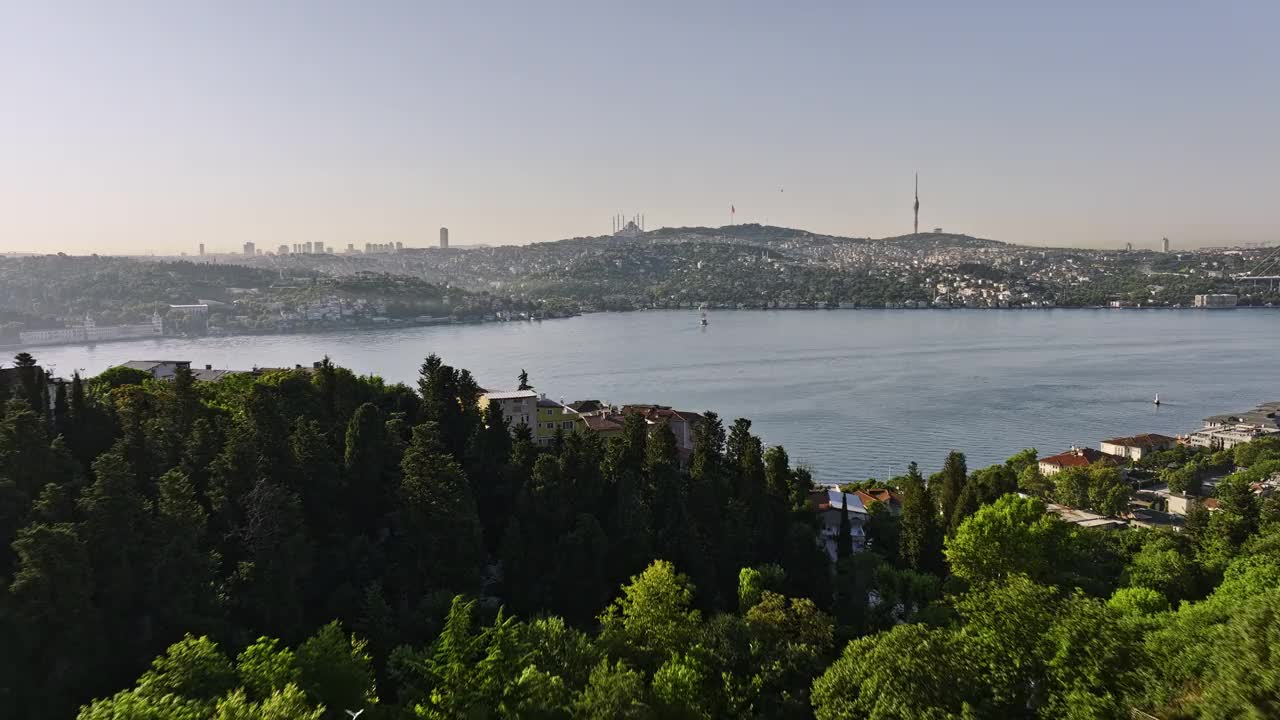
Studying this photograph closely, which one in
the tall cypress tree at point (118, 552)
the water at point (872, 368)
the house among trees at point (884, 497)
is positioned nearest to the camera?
the tall cypress tree at point (118, 552)

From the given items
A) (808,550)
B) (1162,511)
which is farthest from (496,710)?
(1162,511)

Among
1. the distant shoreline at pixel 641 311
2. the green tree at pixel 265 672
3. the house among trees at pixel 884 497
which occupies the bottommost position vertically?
the house among trees at pixel 884 497

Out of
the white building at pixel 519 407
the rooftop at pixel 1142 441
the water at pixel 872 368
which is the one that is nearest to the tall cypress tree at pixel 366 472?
the white building at pixel 519 407

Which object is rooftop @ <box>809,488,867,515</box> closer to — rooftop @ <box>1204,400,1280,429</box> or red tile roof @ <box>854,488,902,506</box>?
red tile roof @ <box>854,488,902,506</box>

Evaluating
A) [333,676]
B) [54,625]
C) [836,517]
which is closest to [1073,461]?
[836,517]

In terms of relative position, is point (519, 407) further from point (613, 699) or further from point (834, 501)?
point (613, 699)

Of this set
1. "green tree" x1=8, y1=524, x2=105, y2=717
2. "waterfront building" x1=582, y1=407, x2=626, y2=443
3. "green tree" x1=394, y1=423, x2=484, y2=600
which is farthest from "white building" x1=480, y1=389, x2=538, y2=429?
"green tree" x1=8, y1=524, x2=105, y2=717

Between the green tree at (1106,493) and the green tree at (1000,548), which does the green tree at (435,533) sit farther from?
the green tree at (1106,493)
